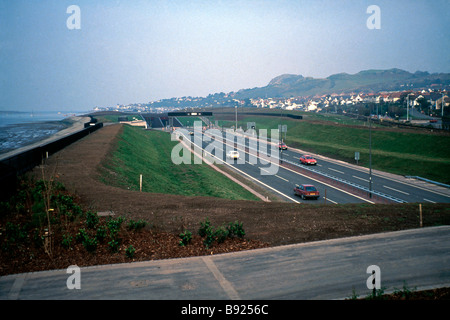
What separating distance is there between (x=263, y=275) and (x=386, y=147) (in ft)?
188

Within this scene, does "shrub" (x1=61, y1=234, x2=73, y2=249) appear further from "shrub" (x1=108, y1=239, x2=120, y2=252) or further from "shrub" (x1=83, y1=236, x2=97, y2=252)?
"shrub" (x1=108, y1=239, x2=120, y2=252)

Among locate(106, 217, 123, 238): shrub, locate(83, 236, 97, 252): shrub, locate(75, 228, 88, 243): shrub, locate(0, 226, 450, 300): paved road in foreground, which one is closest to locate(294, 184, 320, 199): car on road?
locate(0, 226, 450, 300): paved road in foreground

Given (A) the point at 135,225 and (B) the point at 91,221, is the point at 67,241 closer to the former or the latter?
(B) the point at 91,221

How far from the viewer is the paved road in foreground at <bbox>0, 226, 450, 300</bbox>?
894 cm

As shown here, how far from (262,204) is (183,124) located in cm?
12556

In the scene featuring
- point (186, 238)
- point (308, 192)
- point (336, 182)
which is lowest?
point (336, 182)

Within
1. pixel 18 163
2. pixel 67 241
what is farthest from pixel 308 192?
pixel 67 241

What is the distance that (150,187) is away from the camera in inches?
1167

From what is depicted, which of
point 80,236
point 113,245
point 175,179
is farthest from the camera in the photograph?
point 175,179

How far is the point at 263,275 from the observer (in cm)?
995

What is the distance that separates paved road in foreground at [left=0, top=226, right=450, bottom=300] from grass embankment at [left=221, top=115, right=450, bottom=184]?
35.5 m

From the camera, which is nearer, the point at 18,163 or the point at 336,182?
the point at 18,163
